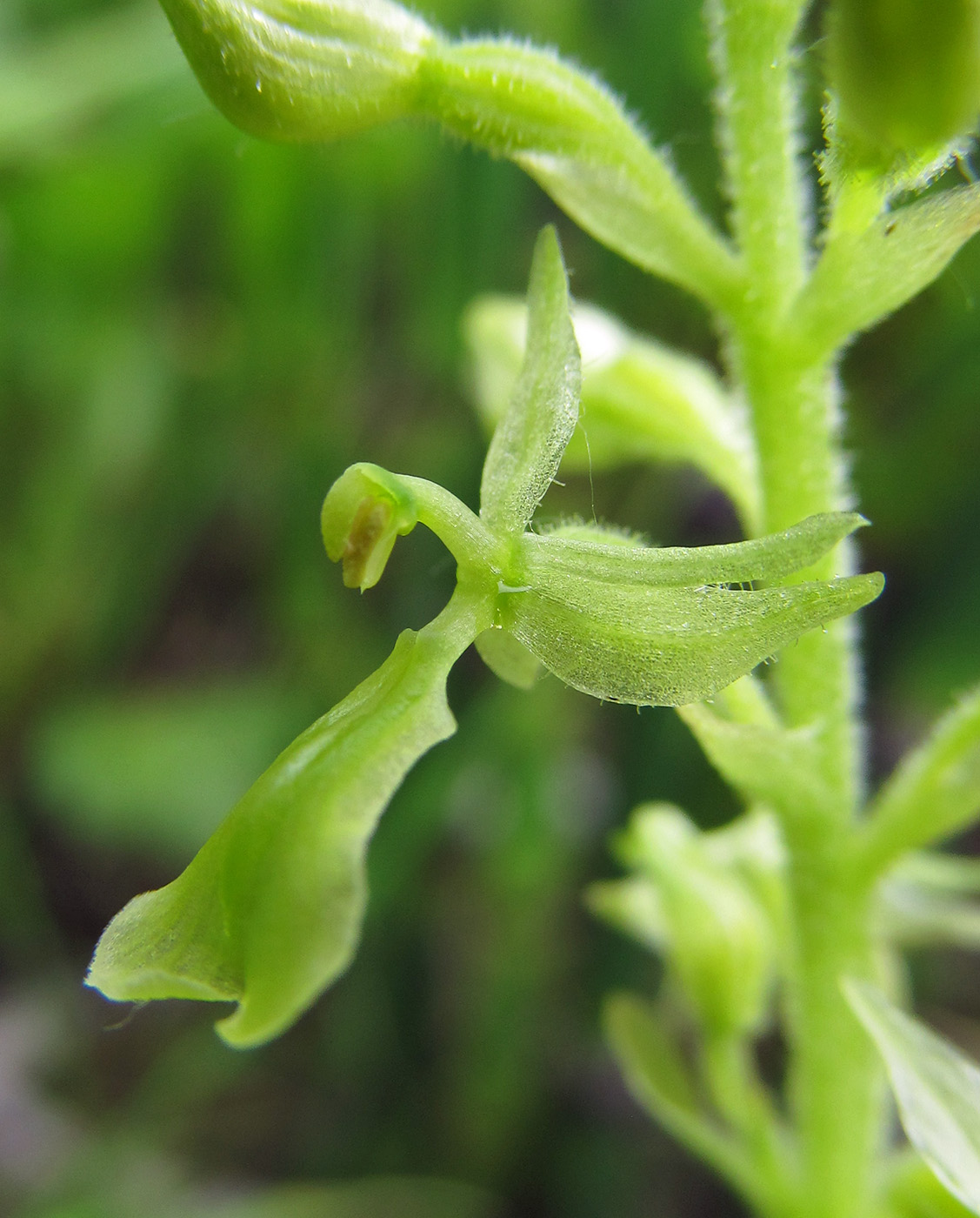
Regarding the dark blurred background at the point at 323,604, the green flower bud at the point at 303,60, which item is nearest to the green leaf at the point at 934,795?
the green flower bud at the point at 303,60

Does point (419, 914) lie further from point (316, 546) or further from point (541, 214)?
point (541, 214)

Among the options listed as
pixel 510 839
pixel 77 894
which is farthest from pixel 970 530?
pixel 77 894

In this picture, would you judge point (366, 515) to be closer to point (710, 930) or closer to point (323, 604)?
point (710, 930)

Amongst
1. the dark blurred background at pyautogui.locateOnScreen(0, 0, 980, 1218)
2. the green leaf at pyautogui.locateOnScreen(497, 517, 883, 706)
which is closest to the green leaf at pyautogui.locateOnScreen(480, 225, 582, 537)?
the green leaf at pyautogui.locateOnScreen(497, 517, 883, 706)

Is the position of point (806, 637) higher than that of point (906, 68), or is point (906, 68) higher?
point (906, 68)

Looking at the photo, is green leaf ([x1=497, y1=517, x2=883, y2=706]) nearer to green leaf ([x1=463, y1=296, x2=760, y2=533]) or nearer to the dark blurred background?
green leaf ([x1=463, y1=296, x2=760, y2=533])

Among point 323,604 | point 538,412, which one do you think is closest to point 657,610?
point 538,412
